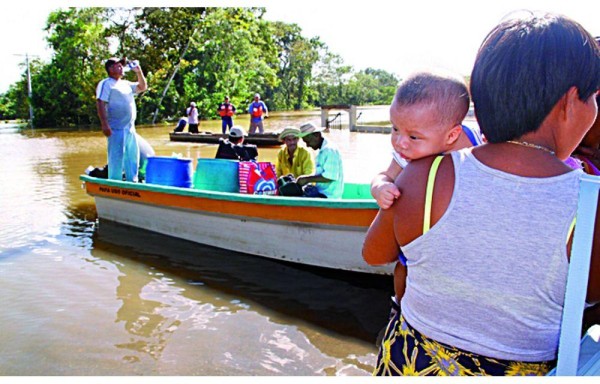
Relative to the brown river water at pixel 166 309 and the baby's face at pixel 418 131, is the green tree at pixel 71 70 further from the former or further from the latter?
the baby's face at pixel 418 131

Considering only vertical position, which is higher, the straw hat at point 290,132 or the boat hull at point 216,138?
the straw hat at point 290,132

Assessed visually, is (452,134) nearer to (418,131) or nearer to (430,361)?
(418,131)

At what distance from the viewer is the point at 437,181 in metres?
1.20

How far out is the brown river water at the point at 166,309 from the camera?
374 centimetres

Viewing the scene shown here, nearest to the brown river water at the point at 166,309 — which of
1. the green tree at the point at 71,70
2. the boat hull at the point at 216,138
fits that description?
the boat hull at the point at 216,138

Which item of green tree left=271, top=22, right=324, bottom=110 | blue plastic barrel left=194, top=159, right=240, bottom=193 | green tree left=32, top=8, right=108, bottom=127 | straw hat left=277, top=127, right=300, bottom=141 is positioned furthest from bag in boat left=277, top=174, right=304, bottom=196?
green tree left=271, top=22, right=324, bottom=110

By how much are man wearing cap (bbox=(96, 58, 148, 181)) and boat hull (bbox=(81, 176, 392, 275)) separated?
32cm

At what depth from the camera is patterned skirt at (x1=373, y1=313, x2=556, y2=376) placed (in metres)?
1.23

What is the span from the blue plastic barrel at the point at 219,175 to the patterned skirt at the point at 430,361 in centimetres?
483

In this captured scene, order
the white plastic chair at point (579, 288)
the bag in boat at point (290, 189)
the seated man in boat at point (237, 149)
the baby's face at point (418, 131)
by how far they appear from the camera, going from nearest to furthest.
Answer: the white plastic chair at point (579, 288) → the baby's face at point (418, 131) → the bag in boat at point (290, 189) → the seated man in boat at point (237, 149)

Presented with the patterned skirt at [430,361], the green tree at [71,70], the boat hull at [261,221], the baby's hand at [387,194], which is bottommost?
the boat hull at [261,221]

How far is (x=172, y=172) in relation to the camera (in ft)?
22.2

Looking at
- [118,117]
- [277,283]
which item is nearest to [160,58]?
[118,117]

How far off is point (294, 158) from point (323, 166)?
2.13 feet
